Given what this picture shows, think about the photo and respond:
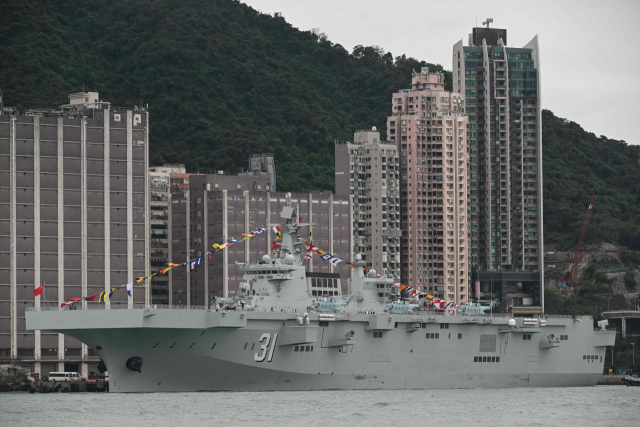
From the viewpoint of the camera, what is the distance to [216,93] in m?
110

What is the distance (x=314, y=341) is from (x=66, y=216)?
125 ft

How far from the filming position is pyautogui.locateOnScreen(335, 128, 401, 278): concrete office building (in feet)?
344

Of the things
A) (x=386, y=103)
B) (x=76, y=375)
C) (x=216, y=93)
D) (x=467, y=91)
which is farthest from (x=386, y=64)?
(x=76, y=375)

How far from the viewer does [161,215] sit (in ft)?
338

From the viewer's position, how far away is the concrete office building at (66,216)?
8300 cm

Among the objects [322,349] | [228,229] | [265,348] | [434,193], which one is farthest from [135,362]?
[434,193]

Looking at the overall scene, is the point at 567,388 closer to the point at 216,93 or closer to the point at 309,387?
the point at 309,387

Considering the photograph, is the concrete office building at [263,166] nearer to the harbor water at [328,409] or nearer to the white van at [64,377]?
the white van at [64,377]

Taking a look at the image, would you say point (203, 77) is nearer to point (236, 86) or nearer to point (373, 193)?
point (236, 86)

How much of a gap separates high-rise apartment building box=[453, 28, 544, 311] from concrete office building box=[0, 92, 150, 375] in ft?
128

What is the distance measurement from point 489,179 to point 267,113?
2365cm

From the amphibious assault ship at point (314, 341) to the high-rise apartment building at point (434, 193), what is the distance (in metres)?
39.3

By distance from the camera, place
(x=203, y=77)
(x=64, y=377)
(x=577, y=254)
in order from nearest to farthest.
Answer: (x=64, y=377) → (x=203, y=77) → (x=577, y=254)

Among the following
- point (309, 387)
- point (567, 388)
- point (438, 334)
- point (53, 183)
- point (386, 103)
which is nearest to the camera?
point (309, 387)
